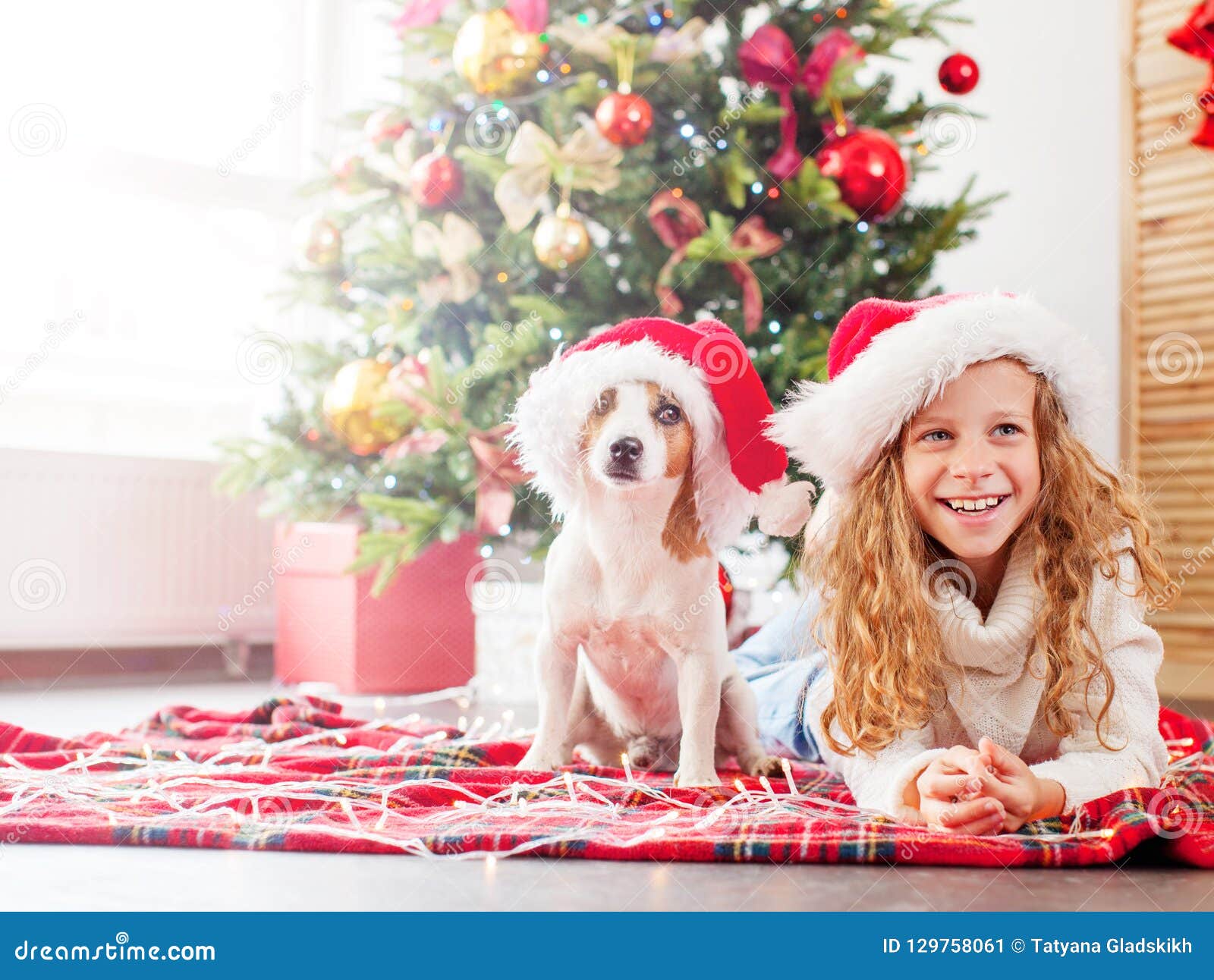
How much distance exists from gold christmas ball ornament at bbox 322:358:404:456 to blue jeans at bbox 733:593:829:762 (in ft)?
3.84

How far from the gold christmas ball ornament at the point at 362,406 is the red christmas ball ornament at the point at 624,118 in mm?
802

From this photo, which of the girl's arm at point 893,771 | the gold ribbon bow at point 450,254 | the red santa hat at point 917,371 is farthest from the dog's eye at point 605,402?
the gold ribbon bow at point 450,254

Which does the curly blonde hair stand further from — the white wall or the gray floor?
the white wall

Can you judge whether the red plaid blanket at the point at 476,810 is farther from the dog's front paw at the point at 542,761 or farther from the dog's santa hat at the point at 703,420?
the dog's santa hat at the point at 703,420

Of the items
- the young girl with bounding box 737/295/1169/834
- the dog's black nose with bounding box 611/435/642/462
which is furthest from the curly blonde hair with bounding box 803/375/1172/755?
the dog's black nose with bounding box 611/435/642/462

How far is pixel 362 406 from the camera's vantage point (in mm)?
2701

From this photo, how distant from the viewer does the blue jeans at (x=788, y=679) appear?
1.68 m

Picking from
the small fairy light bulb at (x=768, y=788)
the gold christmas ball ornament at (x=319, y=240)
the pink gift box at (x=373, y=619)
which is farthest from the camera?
the pink gift box at (x=373, y=619)

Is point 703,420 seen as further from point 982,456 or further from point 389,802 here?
point 389,802

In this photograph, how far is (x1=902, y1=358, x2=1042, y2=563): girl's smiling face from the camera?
127 cm

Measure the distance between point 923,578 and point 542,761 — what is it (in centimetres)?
56

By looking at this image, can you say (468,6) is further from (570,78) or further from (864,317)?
(864,317)

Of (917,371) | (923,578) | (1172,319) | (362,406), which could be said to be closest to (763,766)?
(923,578)
